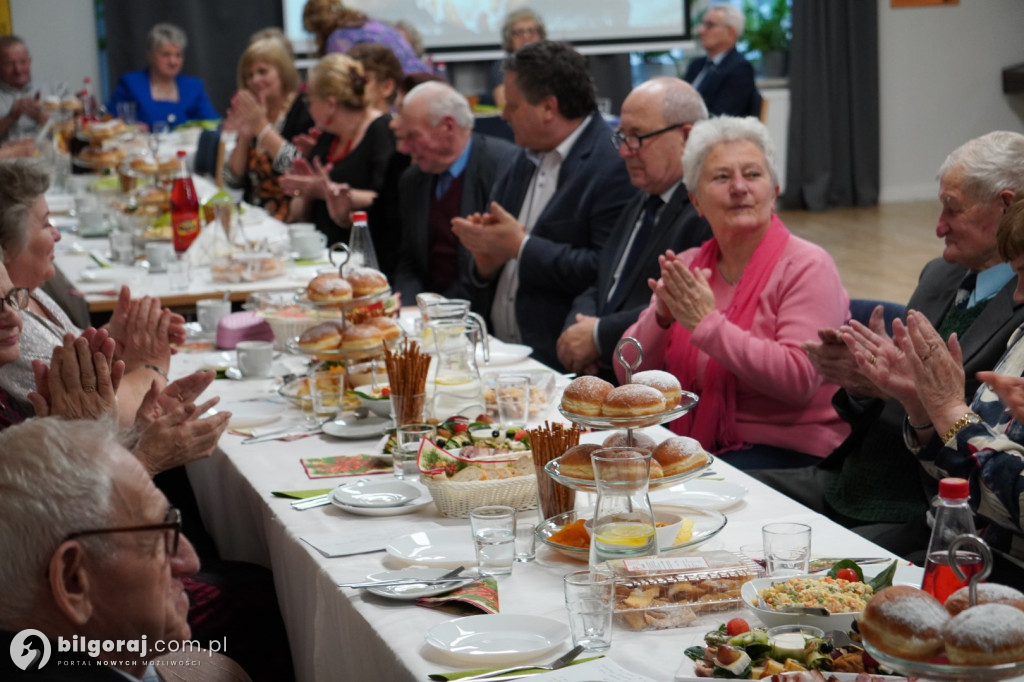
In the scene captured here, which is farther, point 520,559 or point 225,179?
point 225,179

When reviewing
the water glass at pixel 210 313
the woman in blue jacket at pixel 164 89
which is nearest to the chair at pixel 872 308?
the water glass at pixel 210 313

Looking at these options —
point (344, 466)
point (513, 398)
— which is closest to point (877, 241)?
point (513, 398)

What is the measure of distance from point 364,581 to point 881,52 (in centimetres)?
936

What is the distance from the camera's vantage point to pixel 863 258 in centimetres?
804

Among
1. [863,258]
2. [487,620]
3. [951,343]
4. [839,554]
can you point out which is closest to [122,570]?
[487,620]

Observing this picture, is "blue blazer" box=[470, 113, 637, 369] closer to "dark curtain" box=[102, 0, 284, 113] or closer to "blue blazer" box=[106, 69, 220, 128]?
"blue blazer" box=[106, 69, 220, 128]

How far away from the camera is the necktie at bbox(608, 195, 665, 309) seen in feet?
11.9

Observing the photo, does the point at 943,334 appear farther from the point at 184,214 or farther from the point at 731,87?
the point at 731,87

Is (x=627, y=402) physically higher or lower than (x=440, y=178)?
lower

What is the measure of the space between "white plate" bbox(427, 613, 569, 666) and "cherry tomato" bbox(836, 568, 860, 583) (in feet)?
1.22

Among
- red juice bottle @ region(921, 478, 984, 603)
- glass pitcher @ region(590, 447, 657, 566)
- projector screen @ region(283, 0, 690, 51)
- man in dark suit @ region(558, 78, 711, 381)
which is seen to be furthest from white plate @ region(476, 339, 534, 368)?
projector screen @ region(283, 0, 690, 51)

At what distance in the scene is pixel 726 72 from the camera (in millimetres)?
8258

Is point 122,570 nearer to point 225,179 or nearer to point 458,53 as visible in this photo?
point 225,179

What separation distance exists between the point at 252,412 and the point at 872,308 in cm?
152
